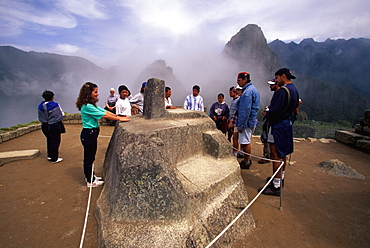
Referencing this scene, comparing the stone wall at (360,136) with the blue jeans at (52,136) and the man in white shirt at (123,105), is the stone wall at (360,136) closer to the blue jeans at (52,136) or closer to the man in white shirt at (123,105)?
the man in white shirt at (123,105)

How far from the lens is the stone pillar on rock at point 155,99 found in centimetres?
317

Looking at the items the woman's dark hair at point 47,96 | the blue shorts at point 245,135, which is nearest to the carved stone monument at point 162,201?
the blue shorts at point 245,135

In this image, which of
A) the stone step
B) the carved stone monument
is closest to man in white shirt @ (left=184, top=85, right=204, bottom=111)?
the carved stone monument

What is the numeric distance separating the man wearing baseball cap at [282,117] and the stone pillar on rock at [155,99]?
6.86ft

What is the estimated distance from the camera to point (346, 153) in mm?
6238

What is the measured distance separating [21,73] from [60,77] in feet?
35.2

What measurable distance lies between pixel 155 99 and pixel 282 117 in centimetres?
237

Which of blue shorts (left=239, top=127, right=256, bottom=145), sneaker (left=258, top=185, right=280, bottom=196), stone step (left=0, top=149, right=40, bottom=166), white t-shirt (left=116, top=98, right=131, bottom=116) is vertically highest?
white t-shirt (left=116, top=98, right=131, bottom=116)

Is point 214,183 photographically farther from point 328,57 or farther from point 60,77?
point 328,57

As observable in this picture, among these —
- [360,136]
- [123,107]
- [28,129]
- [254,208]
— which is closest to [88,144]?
[123,107]

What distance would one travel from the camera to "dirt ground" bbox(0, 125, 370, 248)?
7.08 ft

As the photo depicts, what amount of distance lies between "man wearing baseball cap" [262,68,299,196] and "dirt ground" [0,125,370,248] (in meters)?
0.64

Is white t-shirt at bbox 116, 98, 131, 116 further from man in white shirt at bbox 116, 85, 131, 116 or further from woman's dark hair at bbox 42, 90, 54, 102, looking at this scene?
woman's dark hair at bbox 42, 90, 54, 102

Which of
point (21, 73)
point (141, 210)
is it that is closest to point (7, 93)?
point (21, 73)
